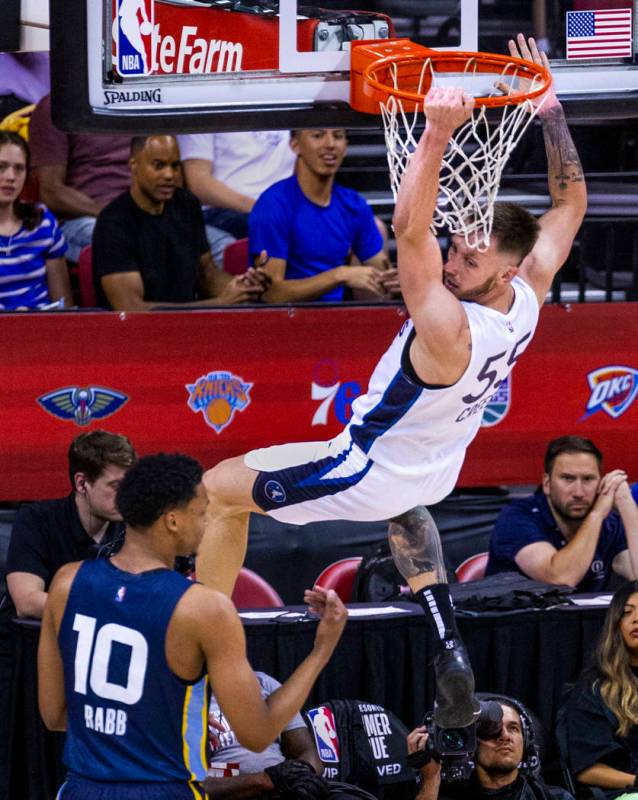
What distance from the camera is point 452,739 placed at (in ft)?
19.1

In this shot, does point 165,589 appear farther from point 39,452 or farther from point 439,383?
point 39,452

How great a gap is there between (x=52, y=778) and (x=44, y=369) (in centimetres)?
243

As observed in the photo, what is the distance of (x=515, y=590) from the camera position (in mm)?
7227

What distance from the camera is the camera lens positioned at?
5.82m

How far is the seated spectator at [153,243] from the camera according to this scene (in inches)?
331

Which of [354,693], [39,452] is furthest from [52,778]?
[39,452]

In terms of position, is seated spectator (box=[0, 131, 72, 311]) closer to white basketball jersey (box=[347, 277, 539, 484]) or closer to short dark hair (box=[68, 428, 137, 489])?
short dark hair (box=[68, 428, 137, 489])

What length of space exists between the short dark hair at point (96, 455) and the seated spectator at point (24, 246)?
4.58 feet

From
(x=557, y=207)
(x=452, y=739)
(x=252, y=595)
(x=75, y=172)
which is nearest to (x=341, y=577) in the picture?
(x=252, y=595)

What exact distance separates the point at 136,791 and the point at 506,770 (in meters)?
2.29

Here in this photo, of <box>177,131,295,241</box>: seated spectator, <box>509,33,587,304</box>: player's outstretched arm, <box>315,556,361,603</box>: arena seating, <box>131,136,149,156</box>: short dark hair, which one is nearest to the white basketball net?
<box>509,33,587,304</box>: player's outstretched arm

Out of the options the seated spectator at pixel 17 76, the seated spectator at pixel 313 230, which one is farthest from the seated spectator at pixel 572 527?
the seated spectator at pixel 17 76

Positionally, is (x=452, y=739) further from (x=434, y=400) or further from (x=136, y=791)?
(x=136, y=791)

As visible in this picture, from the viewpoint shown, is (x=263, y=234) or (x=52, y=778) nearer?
(x=52, y=778)
